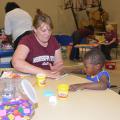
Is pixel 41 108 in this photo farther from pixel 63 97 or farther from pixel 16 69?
pixel 16 69

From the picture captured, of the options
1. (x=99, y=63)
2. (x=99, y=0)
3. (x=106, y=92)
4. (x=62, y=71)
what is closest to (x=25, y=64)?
(x=62, y=71)

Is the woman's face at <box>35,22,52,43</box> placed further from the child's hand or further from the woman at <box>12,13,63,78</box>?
the child's hand

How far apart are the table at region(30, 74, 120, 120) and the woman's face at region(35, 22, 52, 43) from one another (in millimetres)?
625

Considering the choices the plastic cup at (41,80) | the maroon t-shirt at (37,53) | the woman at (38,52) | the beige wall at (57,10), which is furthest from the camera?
the beige wall at (57,10)

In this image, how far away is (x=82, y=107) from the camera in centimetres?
189

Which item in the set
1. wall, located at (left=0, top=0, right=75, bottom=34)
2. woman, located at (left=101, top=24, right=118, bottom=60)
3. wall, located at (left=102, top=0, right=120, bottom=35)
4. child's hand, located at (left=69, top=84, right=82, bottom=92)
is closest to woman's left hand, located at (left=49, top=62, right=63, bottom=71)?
child's hand, located at (left=69, top=84, right=82, bottom=92)

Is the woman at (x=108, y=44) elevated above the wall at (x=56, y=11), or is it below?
→ below

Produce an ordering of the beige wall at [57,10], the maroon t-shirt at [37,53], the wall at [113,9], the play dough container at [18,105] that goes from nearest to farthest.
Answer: the play dough container at [18,105]
the maroon t-shirt at [37,53]
the wall at [113,9]
the beige wall at [57,10]

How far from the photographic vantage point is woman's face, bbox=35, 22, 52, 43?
2.72 metres

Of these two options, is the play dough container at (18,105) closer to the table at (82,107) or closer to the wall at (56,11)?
the table at (82,107)

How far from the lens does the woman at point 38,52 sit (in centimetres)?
267

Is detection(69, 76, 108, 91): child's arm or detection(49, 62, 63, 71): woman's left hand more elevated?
detection(69, 76, 108, 91): child's arm

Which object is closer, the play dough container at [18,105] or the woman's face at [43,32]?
the play dough container at [18,105]

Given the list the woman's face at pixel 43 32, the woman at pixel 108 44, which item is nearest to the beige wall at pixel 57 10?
the woman at pixel 108 44
